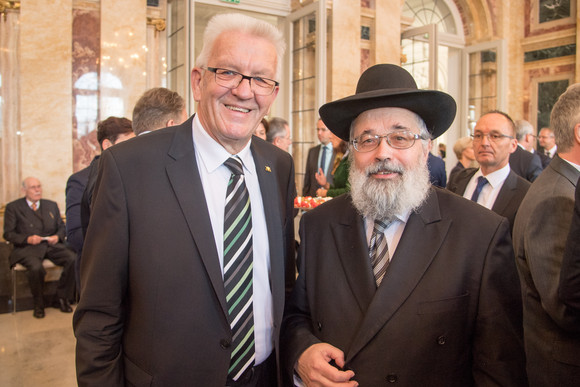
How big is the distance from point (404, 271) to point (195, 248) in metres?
0.72

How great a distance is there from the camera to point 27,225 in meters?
5.90

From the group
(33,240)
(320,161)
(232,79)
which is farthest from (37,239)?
(232,79)

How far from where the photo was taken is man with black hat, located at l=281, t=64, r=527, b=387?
1.61m

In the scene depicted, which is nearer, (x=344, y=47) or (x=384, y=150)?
(x=384, y=150)

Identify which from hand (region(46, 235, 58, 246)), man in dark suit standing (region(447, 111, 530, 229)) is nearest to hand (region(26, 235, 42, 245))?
A: hand (region(46, 235, 58, 246))

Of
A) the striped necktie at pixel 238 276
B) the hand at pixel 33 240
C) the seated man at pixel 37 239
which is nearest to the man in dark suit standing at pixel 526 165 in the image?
the striped necktie at pixel 238 276

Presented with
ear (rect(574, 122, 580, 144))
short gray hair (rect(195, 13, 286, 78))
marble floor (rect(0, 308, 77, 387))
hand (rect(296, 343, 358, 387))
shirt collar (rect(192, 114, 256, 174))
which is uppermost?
short gray hair (rect(195, 13, 286, 78))

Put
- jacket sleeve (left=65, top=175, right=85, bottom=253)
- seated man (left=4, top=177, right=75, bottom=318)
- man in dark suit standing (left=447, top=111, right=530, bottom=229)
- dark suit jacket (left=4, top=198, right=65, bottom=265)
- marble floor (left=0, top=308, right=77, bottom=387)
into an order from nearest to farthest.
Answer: man in dark suit standing (left=447, top=111, right=530, bottom=229), jacket sleeve (left=65, top=175, right=85, bottom=253), marble floor (left=0, top=308, right=77, bottom=387), seated man (left=4, top=177, right=75, bottom=318), dark suit jacket (left=4, top=198, right=65, bottom=265)

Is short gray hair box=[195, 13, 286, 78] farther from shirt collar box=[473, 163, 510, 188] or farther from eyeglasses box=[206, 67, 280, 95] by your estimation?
shirt collar box=[473, 163, 510, 188]

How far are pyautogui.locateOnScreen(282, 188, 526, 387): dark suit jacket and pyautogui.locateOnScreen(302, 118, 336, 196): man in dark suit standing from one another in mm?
4696

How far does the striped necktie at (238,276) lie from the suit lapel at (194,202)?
90mm

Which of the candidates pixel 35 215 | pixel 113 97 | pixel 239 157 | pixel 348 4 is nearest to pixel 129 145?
pixel 239 157

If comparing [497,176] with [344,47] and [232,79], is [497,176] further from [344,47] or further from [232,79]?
[344,47]

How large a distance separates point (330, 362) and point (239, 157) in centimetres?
83
